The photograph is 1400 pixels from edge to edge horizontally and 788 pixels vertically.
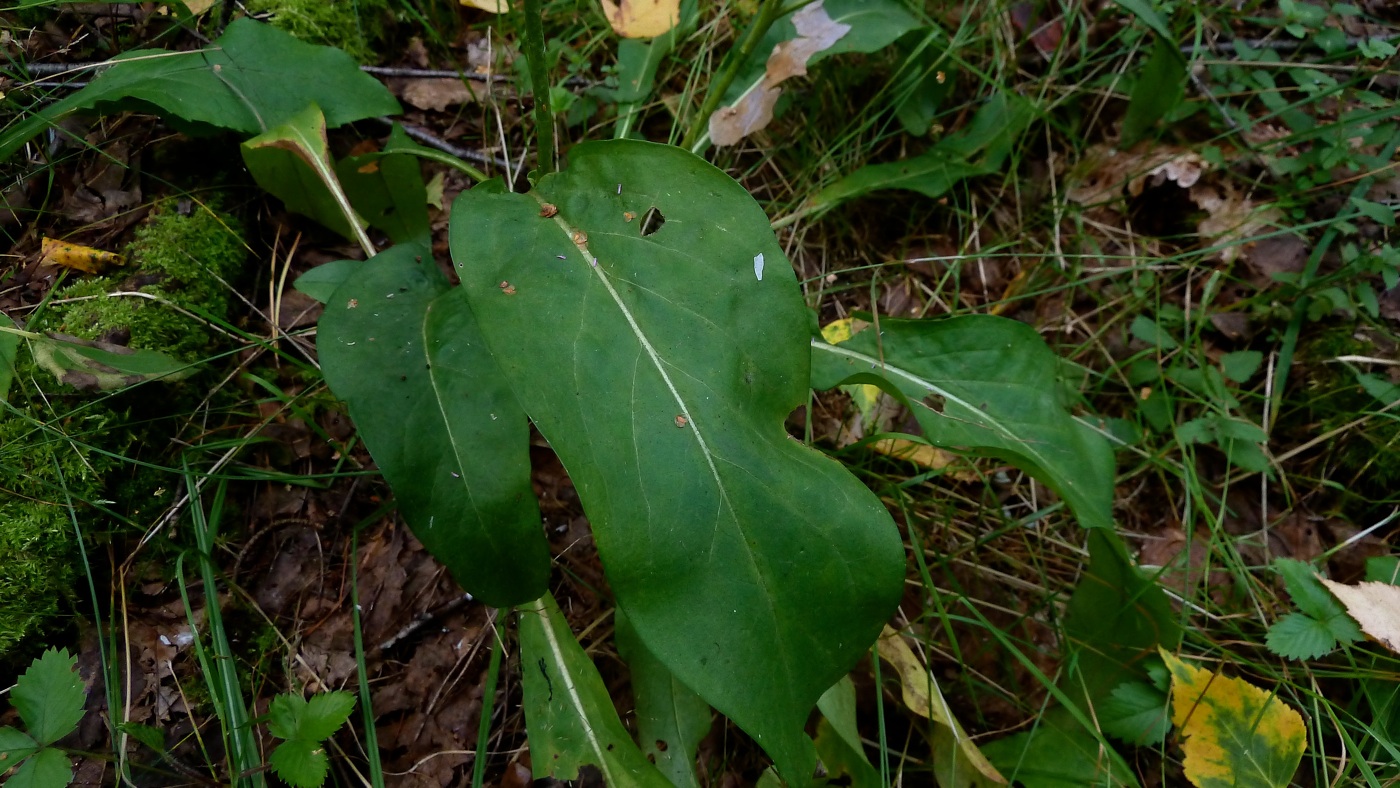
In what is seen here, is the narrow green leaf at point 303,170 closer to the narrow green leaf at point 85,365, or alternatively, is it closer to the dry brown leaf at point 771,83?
the narrow green leaf at point 85,365

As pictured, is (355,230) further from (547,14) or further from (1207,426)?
(1207,426)

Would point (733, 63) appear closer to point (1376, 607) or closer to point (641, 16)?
point (641, 16)

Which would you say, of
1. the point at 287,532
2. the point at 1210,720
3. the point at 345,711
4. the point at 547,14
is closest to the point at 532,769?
the point at 345,711

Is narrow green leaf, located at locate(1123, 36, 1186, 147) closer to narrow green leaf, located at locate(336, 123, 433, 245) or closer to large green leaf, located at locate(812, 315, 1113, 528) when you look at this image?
large green leaf, located at locate(812, 315, 1113, 528)

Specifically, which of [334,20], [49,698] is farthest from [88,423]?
[334,20]

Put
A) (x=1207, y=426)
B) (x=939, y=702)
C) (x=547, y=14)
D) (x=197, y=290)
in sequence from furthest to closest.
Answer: (x=547, y=14) < (x=1207, y=426) < (x=197, y=290) < (x=939, y=702)

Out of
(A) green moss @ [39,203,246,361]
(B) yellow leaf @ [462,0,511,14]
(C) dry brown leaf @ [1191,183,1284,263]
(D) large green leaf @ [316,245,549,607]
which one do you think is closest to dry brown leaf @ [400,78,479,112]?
(B) yellow leaf @ [462,0,511,14]

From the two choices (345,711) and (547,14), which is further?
(547,14)
